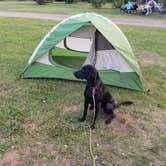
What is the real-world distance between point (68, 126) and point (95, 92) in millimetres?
592

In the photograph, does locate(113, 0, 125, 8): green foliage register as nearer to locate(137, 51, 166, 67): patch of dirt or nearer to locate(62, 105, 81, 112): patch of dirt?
locate(137, 51, 166, 67): patch of dirt

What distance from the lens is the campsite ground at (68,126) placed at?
139 inches

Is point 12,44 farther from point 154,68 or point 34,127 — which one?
point 34,127

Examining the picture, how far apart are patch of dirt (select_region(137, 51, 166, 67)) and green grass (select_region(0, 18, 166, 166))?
671mm

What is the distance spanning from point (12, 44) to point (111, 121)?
536cm

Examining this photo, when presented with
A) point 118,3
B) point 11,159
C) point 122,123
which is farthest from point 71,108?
point 118,3

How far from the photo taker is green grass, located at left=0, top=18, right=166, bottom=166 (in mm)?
3551

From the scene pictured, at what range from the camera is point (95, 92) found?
394cm

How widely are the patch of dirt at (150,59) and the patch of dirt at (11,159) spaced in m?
4.44

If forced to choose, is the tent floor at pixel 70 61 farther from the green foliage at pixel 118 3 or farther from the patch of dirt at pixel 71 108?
the green foliage at pixel 118 3

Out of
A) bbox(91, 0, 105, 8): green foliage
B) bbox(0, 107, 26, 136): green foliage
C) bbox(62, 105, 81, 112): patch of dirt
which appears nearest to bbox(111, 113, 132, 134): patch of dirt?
bbox(62, 105, 81, 112): patch of dirt

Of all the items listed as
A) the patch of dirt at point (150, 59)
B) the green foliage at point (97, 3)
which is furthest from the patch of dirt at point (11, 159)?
the green foliage at point (97, 3)

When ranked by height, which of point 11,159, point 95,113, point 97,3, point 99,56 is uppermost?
point 99,56

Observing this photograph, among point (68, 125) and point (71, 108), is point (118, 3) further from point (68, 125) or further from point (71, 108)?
point (68, 125)
